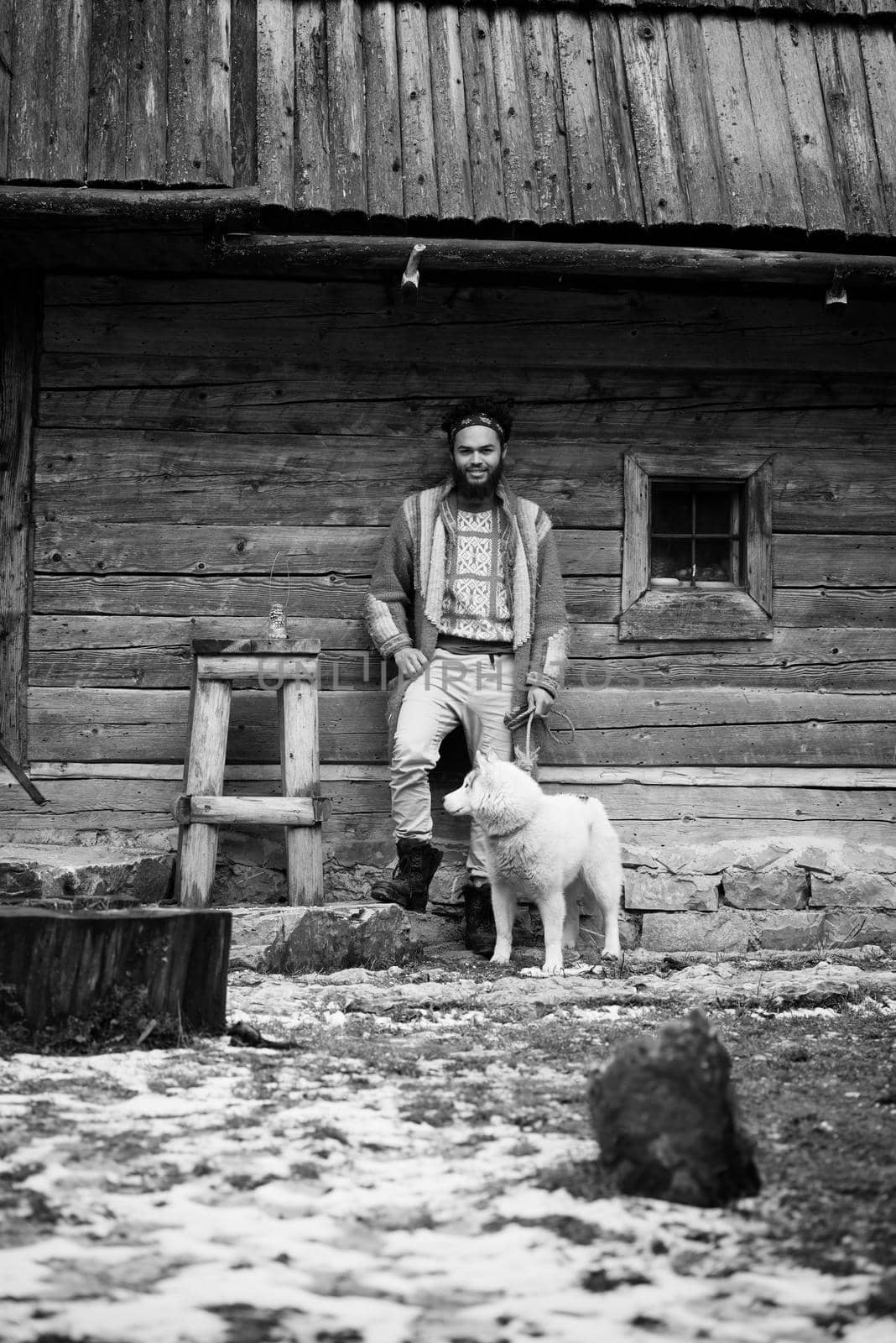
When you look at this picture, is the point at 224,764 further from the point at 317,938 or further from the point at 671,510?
the point at 671,510

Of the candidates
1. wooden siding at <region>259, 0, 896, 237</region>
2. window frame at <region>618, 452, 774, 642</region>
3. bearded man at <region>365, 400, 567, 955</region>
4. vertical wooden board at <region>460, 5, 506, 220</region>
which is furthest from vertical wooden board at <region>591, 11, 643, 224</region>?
window frame at <region>618, 452, 774, 642</region>

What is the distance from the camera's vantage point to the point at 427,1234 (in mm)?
2637

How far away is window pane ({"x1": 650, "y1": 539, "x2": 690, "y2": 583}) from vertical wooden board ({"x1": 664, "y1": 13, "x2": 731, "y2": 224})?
1.66 metres

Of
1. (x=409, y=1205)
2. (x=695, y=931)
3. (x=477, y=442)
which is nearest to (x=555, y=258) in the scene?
(x=477, y=442)

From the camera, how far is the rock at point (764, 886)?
23.1 ft

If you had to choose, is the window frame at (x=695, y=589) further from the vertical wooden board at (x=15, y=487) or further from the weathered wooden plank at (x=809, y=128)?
the vertical wooden board at (x=15, y=487)

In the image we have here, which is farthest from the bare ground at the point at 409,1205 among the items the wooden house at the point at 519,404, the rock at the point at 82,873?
the wooden house at the point at 519,404

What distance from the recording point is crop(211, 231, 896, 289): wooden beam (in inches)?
245

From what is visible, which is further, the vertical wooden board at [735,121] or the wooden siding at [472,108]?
the vertical wooden board at [735,121]

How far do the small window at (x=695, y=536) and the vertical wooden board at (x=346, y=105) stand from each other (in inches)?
86.0

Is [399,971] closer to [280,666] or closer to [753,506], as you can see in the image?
[280,666]

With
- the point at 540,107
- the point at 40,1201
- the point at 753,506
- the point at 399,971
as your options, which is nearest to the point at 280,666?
the point at 399,971

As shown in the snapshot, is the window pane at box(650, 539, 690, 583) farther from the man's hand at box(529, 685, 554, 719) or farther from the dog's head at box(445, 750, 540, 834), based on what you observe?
the dog's head at box(445, 750, 540, 834)

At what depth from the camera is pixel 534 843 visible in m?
6.14
